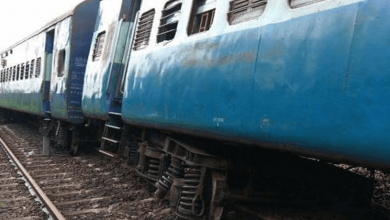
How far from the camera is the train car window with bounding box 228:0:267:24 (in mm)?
3408

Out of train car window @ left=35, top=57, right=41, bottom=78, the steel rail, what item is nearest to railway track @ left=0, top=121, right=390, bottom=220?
the steel rail

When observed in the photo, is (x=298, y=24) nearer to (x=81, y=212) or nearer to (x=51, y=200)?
(x=81, y=212)

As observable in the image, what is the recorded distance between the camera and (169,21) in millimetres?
5137

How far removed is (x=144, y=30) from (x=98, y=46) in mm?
2610

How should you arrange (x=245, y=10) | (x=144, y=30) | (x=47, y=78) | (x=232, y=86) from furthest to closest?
(x=47, y=78) → (x=144, y=30) → (x=245, y=10) → (x=232, y=86)

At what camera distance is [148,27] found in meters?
5.78

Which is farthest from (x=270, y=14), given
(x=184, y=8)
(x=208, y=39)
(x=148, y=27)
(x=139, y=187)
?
(x=139, y=187)

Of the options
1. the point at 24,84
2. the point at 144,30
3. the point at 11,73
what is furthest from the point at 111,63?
the point at 11,73

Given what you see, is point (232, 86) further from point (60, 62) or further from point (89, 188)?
point (60, 62)

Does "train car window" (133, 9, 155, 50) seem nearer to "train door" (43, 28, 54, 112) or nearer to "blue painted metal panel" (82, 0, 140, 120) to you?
"blue painted metal panel" (82, 0, 140, 120)

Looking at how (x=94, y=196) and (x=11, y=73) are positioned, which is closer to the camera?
(x=94, y=196)

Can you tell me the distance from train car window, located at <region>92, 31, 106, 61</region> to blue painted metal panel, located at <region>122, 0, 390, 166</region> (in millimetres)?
4023

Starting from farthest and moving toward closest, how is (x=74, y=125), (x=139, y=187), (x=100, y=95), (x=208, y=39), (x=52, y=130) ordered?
(x=52, y=130), (x=74, y=125), (x=100, y=95), (x=139, y=187), (x=208, y=39)

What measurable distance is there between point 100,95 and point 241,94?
4.33m
